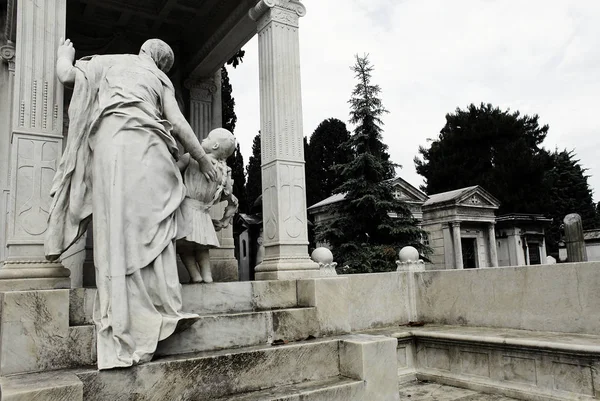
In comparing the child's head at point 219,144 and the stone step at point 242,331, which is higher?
the child's head at point 219,144

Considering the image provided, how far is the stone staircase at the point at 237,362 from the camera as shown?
305 cm

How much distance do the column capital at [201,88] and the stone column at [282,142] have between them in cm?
201

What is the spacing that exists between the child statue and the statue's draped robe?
20 cm

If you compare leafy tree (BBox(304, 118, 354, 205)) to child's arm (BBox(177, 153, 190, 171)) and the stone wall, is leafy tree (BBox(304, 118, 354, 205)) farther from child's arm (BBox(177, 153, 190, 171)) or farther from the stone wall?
child's arm (BBox(177, 153, 190, 171))

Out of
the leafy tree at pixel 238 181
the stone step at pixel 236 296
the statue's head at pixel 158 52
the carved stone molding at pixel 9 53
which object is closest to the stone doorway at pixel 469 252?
the leafy tree at pixel 238 181

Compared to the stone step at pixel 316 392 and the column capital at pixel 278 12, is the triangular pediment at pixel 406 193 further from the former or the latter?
the stone step at pixel 316 392

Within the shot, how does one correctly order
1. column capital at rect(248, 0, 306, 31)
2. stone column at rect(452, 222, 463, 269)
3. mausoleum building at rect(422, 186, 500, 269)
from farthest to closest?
mausoleum building at rect(422, 186, 500, 269) < stone column at rect(452, 222, 463, 269) < column capital at rect(248, 0, 306, 31)

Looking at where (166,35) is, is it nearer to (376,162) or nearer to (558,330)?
(558,330)

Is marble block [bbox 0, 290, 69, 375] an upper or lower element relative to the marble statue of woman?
lower

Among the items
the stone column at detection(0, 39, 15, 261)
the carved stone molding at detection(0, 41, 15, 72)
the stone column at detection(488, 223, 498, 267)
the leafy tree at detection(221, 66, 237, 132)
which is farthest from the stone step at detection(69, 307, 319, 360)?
the stone column at detection(488, 223, 498, 267)

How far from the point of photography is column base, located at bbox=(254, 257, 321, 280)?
486cm

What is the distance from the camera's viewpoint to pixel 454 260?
23.0m

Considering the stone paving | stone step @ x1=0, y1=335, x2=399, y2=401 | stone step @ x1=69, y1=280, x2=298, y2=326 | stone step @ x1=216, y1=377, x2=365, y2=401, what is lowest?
the stone paving

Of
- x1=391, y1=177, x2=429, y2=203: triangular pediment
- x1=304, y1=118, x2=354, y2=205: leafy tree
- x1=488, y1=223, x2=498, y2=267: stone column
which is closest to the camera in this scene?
x1=391, y1=177, x2=429, y2=203: triangular pediment
